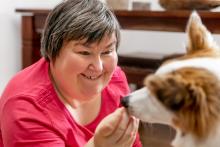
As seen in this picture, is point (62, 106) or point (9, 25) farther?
point (9, 25)

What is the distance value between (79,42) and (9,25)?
4.02 feet

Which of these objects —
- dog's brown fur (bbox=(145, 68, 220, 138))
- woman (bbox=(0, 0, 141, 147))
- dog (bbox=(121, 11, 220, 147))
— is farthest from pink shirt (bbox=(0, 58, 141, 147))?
dog's brown fur (bbox=(145, 68, 220, 138))

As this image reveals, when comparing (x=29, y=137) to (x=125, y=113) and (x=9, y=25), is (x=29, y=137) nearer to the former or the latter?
(x=125, y=113)

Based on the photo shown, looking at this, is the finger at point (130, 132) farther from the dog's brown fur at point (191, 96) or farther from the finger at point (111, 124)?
the dog's brown fur at point (191, 96)

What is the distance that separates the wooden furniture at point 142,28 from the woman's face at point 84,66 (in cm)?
59

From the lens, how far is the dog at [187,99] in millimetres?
771

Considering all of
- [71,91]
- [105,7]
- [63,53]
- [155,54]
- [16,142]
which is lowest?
[155,54]

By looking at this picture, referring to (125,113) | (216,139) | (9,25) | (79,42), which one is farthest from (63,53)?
(9,25)

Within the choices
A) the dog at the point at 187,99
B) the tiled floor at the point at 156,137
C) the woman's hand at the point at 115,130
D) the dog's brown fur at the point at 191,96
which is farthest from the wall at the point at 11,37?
the dog's brown fur at the point at 191,96

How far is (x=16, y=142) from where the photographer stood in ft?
3.64

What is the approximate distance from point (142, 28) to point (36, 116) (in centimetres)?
92

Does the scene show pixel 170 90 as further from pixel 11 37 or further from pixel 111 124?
pixel 11 37

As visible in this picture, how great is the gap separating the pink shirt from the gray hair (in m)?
0.10

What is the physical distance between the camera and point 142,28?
1.90m
